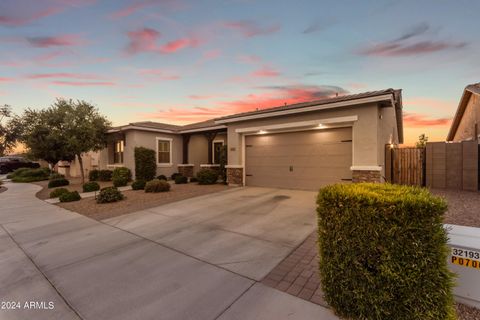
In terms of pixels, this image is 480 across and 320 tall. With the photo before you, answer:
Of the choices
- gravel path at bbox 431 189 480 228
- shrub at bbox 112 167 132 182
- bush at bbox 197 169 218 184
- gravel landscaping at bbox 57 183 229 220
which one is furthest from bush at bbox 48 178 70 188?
gravel path at bbox 431 189 480 228

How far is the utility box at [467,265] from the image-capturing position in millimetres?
2318

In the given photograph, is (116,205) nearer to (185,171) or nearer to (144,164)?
(144,164)

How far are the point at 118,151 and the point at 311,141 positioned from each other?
49.1 feet

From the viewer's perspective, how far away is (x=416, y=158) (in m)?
9.96

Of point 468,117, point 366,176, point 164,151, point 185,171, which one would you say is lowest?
→ point 185,171

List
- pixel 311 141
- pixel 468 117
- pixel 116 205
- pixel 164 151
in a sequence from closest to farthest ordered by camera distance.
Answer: pixel 116 205 → pixel 311 141 → pixel 468 117 → pixel 164 151

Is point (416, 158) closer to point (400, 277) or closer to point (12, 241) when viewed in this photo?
point (400, 277)

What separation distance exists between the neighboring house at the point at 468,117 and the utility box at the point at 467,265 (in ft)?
45.2

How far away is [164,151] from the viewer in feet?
54.4

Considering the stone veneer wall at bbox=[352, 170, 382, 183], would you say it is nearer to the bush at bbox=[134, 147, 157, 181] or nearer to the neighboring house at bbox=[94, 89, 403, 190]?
the neighboring house at bbox=[94, 89, 403, 190]

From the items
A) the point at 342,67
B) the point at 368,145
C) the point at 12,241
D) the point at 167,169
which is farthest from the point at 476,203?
the point at 167,169

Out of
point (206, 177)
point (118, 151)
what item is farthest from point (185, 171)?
point (118, 151)

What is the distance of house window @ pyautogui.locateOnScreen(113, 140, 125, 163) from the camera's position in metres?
16.6

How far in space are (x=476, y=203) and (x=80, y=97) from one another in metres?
20.4
